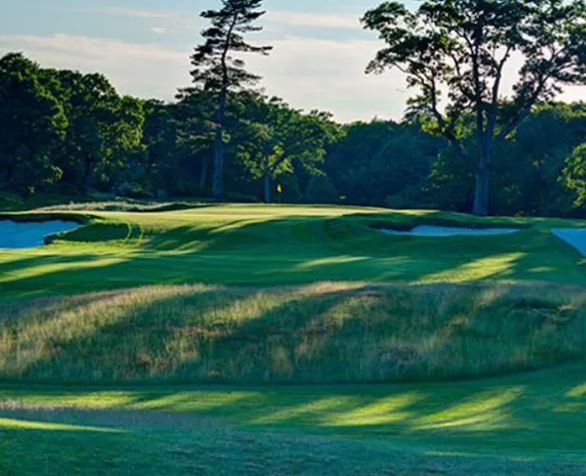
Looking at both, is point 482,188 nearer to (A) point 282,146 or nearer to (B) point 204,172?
(A) point 282,146

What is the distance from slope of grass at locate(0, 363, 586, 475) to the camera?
8.50 metres

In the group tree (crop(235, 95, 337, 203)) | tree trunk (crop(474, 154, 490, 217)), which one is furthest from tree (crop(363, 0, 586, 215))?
tree (crop(235, 95, 337, 203))

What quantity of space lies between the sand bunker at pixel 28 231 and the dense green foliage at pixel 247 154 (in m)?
28.8

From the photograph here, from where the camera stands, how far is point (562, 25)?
5931cm

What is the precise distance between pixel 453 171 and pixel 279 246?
149ft

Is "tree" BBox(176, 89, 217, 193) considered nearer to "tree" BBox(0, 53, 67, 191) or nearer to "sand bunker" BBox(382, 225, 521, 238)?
"tree" BBox(0, 53, 67, 191)

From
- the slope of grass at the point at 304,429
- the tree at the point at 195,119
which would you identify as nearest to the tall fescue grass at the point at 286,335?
the slope of grass at the point at 304,429

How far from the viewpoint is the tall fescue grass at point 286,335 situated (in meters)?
18.0

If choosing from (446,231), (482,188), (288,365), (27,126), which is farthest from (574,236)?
(27,126)

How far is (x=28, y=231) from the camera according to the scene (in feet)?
135

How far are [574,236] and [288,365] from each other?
25.6 meters

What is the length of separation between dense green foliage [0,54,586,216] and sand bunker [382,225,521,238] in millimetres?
20433

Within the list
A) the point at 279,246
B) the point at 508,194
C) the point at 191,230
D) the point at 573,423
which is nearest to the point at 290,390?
the point at 573,423

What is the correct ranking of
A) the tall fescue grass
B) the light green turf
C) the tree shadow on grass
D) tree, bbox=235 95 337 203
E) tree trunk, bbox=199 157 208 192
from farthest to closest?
tree trunk, bbox=199 157 208 192 < tree, bbox=235 95 337 203 < the light green turf < the tree shadow on grass < the tall fescue grass
